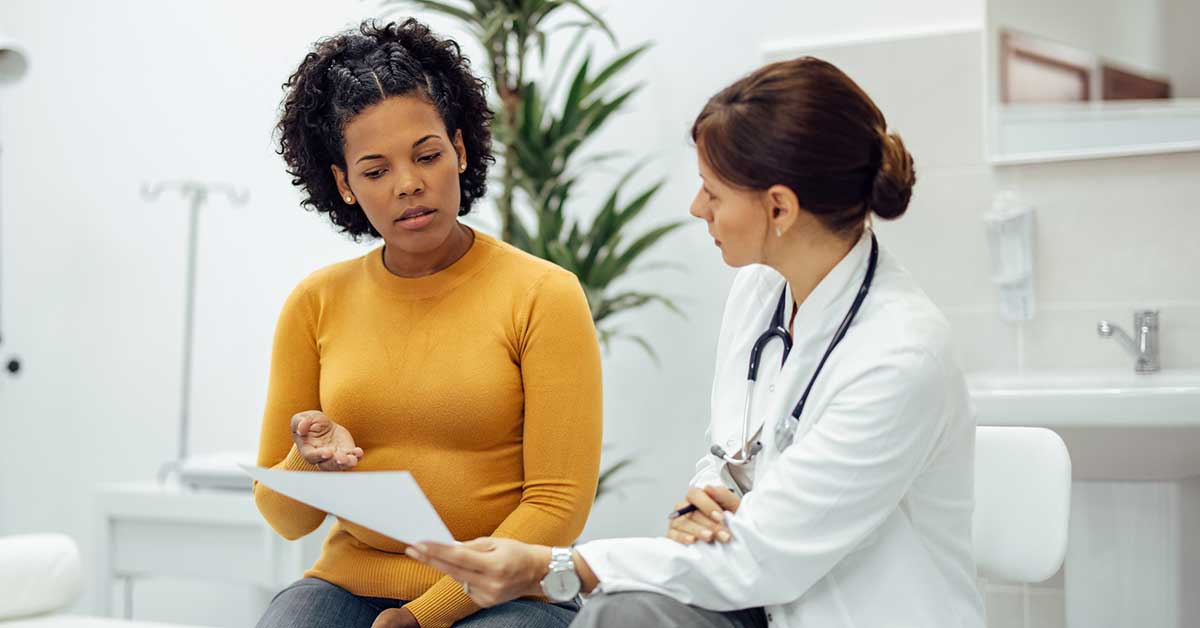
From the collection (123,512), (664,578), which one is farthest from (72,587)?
(664,578)

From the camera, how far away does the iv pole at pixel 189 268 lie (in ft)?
10.5

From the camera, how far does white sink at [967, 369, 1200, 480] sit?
199 centimetres

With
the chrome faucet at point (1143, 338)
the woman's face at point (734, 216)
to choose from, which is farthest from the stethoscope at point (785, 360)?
the chrome faucet at point (1143, 338)

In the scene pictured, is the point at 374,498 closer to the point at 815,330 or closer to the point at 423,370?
the point at 423,370

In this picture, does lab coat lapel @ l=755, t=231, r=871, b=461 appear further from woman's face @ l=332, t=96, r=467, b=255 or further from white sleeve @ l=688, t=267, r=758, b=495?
woman's face @ l=332, t=96, r=467, b=255

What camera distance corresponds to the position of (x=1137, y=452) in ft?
7.00

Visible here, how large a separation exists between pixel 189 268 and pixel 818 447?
2.48 metres

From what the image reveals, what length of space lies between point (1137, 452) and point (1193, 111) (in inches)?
32.0

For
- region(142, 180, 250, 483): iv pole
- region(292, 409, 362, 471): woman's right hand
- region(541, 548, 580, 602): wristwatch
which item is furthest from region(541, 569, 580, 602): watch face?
region(142, 180, 250, 483): iv pole

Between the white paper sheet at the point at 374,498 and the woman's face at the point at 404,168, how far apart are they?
419 mm

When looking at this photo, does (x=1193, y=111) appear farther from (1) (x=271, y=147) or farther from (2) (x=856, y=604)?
(1) (x=271, y=147)

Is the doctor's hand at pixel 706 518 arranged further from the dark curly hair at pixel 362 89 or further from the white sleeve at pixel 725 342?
the dark curly hair at pixel 362 89

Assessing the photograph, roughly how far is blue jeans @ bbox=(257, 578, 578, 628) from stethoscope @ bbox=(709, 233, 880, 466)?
0.31 metres

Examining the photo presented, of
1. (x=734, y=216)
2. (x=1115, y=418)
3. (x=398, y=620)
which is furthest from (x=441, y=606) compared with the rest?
(x=1115, y=418)
